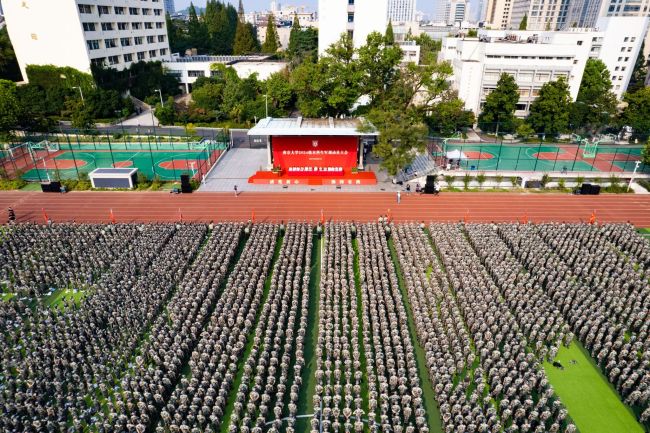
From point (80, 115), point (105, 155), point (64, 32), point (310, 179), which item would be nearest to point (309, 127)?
point (310, 179)

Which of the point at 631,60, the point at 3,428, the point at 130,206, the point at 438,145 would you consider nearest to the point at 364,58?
the point at 438,145

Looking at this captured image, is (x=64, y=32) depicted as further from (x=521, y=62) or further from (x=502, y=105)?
(x=521, y=62)

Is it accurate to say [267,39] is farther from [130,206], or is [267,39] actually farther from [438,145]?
[130,206]

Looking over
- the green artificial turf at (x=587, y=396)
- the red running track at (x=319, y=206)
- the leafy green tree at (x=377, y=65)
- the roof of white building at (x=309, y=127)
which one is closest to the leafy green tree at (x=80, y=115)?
the red running track at (x=319, y=206)

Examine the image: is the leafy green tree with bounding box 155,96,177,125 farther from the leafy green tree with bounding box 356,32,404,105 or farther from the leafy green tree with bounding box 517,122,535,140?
the leafy green tree with bounding box 517,122,535,140

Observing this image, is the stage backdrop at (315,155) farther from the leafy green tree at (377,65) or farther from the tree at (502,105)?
the tree at (502,105)

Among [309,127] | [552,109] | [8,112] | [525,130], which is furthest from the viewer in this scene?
[552,109]

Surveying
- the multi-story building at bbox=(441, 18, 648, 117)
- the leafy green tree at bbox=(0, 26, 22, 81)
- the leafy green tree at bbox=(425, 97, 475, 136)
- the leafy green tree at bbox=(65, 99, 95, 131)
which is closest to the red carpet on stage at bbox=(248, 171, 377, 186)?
the leafy green tree at bbox=(425, 97, 475, 136)
